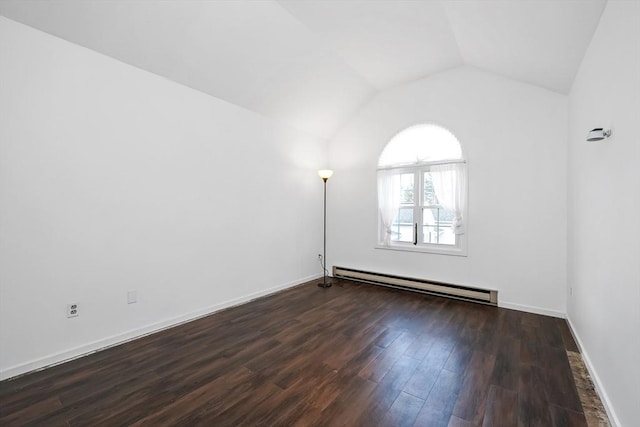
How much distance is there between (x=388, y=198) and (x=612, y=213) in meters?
2.98

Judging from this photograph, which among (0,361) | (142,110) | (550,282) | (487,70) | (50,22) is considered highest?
(487,70)

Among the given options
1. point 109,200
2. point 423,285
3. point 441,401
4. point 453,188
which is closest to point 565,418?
point 441,401

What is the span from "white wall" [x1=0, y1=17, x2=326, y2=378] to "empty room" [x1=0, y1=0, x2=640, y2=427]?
17 mm

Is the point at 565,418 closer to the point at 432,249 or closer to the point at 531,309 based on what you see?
the point at 531,309

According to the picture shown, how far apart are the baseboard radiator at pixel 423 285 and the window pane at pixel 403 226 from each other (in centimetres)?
64

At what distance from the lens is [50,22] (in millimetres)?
2184

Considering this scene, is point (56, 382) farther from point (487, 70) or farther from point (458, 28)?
point (487, 70)

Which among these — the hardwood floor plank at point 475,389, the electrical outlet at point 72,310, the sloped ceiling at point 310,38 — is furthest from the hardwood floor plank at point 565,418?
the electrical outlet at point 72,310

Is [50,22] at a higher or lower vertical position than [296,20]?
lower

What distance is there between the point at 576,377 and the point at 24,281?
4263mm

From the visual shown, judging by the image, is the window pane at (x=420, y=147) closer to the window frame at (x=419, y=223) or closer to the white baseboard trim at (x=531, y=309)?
the window frame at (x=419, y=223)

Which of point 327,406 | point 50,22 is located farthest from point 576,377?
point 50,22

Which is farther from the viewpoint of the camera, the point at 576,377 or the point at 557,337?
the point at 557,337

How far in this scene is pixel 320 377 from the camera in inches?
81.8
